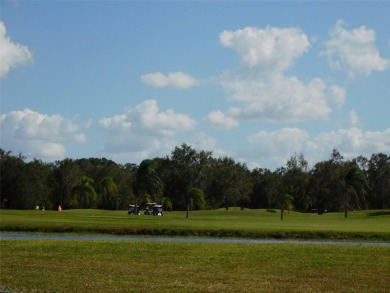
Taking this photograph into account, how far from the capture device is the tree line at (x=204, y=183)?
4476 inches

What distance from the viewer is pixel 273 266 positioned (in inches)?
871

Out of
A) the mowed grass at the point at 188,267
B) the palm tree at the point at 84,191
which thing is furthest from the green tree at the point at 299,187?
the mowed grass at the point at 188,267

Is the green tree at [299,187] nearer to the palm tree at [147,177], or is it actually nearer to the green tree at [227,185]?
the green tree at [227,185]

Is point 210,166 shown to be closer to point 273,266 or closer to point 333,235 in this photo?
point 333,235

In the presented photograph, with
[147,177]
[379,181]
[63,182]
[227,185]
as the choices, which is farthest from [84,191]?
[379,181]

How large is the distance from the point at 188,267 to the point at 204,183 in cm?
11044

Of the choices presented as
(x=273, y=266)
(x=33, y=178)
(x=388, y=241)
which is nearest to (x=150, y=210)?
(x=33, y=178)

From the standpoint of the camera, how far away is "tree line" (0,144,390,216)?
114 m

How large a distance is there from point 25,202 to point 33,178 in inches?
175

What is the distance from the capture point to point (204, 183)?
132000 mm

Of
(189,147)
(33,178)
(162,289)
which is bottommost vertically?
(162,289)

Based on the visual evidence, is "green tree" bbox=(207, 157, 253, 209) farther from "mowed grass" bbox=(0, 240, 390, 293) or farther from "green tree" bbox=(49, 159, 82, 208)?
"mowed grass" bbox=(0, 240, 390, 293)

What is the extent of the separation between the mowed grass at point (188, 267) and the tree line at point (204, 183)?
3316 inches

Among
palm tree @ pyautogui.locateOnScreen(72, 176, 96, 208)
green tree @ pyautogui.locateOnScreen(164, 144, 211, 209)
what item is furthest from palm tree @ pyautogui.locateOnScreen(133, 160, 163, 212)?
green tree @ pyautogui.locateOnScreen(164, 144, 211, 209)
